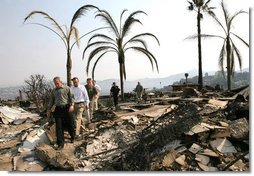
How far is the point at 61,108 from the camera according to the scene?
615 centimetres

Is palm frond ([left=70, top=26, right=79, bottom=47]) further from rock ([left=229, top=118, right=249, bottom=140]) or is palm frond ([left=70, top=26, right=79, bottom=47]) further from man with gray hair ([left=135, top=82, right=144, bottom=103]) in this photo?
rock ([left=229, top=118, right=249, bottom=140])

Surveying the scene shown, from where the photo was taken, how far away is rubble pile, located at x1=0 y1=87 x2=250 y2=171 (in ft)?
18.4

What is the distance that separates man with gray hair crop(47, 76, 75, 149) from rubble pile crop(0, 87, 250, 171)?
0.27 meters

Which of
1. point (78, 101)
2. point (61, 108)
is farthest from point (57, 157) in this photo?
point (78, 101)

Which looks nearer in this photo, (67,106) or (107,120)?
(67,106)

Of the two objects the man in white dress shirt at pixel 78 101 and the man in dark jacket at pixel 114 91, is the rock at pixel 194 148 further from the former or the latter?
the man in dark jacket at pixel 114 91

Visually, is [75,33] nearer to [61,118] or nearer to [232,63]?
[61,118]

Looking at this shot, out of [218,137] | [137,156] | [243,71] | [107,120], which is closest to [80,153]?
[137,156]

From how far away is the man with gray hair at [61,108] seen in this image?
20.2 ft

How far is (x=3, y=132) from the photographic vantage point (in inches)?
302

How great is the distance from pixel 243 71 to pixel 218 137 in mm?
1097

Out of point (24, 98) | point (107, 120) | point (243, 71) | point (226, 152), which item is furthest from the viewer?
point (24, 98)

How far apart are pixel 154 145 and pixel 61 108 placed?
156 cm

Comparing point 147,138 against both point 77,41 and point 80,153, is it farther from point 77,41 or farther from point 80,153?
point 77,41
